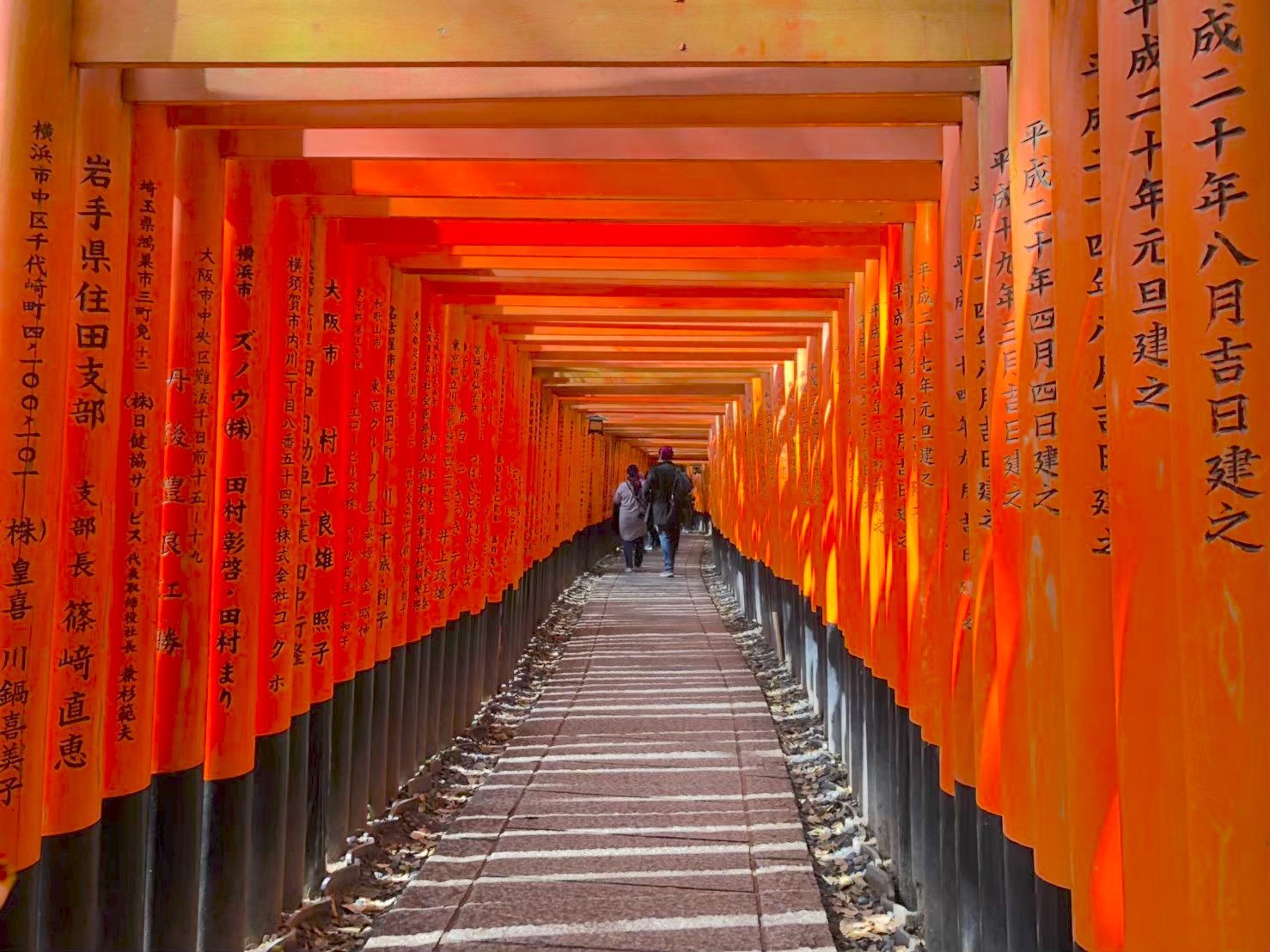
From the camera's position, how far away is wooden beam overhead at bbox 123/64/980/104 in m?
2.36

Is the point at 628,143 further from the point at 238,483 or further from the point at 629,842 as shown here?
the point at 629,842

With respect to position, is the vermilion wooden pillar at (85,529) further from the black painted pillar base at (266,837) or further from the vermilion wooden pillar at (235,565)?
the black painted pillar base at (266,837)

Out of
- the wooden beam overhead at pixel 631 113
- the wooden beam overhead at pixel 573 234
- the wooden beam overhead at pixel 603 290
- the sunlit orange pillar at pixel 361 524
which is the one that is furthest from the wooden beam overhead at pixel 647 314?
the wooden beam overhead at pixel 631 113

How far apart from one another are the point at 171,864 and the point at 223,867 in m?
0.24

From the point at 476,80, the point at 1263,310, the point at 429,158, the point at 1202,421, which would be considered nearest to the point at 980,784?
the point at 1202,421

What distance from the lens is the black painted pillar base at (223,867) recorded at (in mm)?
2838

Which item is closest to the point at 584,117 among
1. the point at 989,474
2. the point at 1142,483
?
the point at 989,474

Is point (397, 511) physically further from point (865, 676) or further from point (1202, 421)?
point (1202, 421)

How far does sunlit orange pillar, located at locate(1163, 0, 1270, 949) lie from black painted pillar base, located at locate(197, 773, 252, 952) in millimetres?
2734

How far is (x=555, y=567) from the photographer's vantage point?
1174 cm

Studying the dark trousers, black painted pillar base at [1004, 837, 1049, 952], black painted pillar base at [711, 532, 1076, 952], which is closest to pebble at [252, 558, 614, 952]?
black painted pillar base at [711, 532, 1076, 952]

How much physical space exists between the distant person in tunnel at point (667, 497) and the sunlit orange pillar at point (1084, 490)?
12.0m

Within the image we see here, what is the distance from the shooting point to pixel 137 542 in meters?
2.51

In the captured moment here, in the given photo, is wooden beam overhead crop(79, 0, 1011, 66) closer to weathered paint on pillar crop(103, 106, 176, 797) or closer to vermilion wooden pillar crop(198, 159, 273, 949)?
weathered paint on pillar crop(103, 106, 176, 797)
